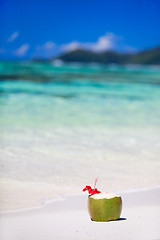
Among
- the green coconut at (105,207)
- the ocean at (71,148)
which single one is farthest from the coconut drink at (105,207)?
the ocean at (71,148)

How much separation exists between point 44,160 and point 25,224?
1.79 meters

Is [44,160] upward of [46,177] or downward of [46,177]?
upward

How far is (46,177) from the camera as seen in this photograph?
3.22 meters

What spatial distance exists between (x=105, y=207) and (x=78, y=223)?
0.16 metres

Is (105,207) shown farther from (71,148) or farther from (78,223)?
(71,148)

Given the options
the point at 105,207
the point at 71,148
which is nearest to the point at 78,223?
the point at 105,207

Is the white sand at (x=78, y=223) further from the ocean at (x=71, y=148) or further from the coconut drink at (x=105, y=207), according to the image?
the ocean at (x=71, y=148)

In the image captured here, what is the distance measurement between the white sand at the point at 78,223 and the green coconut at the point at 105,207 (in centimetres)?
2

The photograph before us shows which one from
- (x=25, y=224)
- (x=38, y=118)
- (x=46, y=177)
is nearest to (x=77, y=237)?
(x=25, y=224)

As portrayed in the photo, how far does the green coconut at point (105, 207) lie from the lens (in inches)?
72.7

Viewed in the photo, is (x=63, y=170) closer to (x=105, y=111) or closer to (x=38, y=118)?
(x=38, y=118)

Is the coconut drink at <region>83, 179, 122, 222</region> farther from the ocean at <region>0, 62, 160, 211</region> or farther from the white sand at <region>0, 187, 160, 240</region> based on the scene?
the ocean at <region>0, 62, 160, 211</region>

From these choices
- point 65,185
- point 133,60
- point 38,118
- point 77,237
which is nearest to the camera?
point 77,237

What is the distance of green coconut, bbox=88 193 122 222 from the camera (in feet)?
6.06
